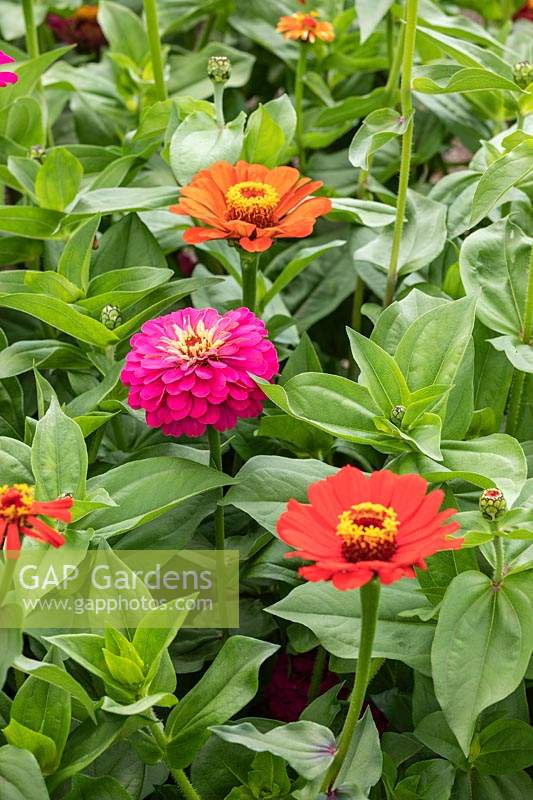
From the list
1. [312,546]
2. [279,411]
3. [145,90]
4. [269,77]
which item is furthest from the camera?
[269,77]

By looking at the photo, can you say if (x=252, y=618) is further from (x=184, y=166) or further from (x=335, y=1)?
(x=335, y=1)

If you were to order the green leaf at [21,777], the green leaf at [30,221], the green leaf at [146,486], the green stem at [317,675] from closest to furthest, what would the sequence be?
the green leaf at [21,777], the green leaf at [146,486], the green stem at [317,675], the green leaf at [30,221]

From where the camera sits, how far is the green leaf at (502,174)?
75 cm

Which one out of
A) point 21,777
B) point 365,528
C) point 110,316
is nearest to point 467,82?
point 110,316

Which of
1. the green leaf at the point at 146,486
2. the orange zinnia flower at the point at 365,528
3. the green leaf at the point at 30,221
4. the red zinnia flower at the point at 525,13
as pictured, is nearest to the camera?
the orange zinnia flower at the point at 365,528

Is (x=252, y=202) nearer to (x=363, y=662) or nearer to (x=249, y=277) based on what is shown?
(x=249, y=277)

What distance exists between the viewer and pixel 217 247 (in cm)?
93

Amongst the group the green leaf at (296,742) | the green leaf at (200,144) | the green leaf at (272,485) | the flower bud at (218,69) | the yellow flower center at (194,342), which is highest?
the flower bud at (218,69)

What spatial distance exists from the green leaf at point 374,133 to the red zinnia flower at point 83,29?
0.68m

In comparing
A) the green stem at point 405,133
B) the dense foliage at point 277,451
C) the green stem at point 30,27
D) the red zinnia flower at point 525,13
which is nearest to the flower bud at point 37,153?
the dense foliage at point 277,451

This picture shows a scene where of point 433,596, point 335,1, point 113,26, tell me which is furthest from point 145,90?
point 433,596

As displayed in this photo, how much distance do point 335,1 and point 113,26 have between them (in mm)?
242

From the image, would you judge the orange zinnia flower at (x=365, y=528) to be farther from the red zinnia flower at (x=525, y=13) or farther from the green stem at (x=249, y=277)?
the red zinnia flower at (x=525, y=13)

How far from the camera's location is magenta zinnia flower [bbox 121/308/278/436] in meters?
0.68
